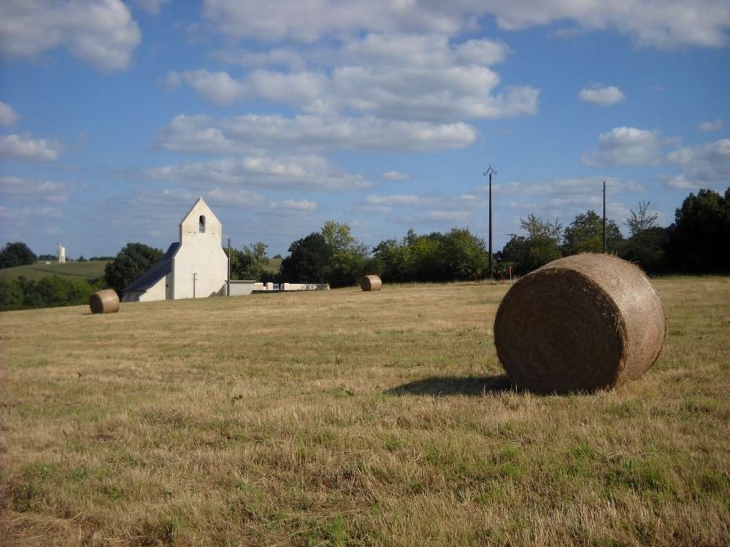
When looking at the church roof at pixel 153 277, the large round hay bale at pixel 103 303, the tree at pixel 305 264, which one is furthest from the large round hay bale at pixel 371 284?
the tree at pixel 305 264

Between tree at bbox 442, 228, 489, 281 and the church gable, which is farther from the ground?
the church gable

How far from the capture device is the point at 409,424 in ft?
25.4

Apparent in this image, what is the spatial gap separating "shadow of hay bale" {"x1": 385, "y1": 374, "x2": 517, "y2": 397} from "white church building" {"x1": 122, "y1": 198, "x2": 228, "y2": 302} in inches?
2569

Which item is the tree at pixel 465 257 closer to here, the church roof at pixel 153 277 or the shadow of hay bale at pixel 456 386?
the church roof at pixel 153 277

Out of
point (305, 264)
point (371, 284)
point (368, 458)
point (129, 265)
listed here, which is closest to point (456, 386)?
point (368, 458)

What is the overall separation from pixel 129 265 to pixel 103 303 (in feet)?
215

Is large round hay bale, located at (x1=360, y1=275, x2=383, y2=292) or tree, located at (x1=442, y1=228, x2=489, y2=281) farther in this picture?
tree, located at (x1=442, y1=228, x2=489, y2=281)

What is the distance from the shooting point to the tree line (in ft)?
165

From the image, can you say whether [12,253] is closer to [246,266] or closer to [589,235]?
[589,235]

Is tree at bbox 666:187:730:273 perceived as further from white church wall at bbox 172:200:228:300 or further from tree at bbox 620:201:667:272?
white church wall at bbox 172:200:228:300

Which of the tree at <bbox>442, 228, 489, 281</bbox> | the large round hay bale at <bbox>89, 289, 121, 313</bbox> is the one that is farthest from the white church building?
the large round hay bale at <bbox>89, 289, 121, 313</bbox>

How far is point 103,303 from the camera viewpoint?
39.3 metres

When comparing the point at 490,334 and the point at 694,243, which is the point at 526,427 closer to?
the point at 490,334

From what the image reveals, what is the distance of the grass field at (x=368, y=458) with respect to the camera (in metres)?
5.08
